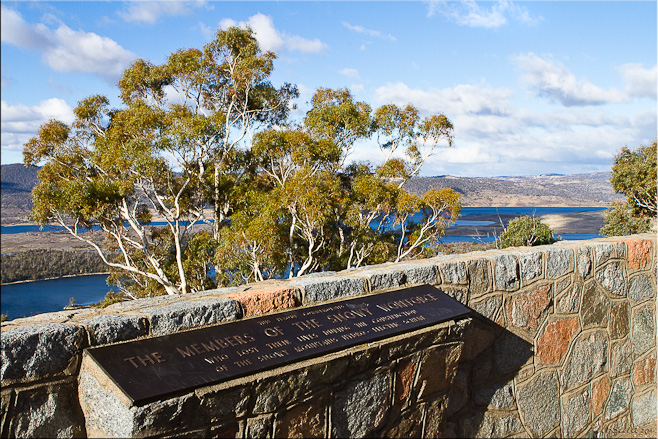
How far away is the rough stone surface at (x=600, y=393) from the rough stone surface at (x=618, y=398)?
0.07 meters

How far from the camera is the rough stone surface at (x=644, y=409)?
411 centimetres

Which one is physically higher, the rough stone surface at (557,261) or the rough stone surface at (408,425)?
the rough stone surface at (557,261)

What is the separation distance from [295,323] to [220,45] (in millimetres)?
14777

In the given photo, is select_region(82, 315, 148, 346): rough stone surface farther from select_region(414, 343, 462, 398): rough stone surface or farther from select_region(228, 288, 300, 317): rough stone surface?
select_region(414, 343, 462, 398): rough stone surface

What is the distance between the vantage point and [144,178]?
12.5 m

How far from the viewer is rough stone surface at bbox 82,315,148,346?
186cm

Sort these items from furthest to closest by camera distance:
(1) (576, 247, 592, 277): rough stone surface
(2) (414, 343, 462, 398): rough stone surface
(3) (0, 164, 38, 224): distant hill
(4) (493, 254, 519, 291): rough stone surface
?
(3) (0, 164, 38, 224): distant hill → (1) (576, 247, 592, 277): rough stone surface → (4) (493, 254, 519, 291): rough stone surface → (2) (414, 343, 462, 398): rough stone surface

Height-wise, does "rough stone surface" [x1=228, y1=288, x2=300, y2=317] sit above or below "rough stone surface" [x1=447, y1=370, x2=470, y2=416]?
above

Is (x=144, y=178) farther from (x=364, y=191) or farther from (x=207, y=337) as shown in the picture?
(x=207, y=337)

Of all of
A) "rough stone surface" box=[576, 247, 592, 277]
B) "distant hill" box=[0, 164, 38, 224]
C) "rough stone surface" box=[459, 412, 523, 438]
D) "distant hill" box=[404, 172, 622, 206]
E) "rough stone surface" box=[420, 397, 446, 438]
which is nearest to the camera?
"rough stone surface" box=[420, 397, 446, 438]

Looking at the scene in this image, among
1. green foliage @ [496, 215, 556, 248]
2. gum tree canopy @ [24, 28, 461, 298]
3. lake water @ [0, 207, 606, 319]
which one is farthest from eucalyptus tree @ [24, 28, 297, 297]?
lake water @ [0, 207, 606, 319]

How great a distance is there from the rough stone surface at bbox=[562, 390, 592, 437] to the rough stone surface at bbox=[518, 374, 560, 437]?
0.11 meters

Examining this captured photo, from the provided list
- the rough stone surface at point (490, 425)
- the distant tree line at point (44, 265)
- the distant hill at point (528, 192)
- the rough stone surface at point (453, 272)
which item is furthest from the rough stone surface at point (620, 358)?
the distant tree line at point (44, 265)

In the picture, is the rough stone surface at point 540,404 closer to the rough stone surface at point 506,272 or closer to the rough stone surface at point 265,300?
the rough stone surface at point 506,272
